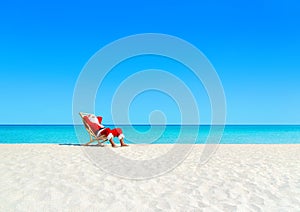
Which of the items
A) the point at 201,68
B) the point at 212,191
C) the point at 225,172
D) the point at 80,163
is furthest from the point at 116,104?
the point at 212,191

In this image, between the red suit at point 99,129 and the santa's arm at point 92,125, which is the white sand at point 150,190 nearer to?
the red suit at point 99,129

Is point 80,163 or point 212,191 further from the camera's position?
point 80,163

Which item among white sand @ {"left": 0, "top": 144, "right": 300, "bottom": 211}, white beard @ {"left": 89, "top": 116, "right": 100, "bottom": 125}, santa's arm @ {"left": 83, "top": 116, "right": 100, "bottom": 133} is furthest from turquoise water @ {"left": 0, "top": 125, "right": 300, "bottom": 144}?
white sand @ {"left": 0, "top": 144, "right": 300, "bottom": 211}

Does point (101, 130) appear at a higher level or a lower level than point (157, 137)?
higher

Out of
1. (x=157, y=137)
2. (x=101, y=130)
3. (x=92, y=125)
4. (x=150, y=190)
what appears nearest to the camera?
(x=150, y=190)

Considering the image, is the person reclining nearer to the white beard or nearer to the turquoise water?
the white beard

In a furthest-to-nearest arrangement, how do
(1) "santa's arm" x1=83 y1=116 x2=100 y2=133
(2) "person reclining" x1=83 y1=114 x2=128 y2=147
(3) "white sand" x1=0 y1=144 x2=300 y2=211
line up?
(1) "santa's arm" x1=83 y1=116 x2=100 y2=133 → (2) "person reclining" x1=83 y1=114 x2=128 y2=147 → (3) "white sand" x1=0 y1=144 x2=300 y2=211

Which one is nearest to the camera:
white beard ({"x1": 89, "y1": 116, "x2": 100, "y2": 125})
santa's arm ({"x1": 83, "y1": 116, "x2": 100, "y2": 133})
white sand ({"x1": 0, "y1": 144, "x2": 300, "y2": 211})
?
white sand ({"x1": 0, "y1": 144, "x2": 300, "y2": 211})

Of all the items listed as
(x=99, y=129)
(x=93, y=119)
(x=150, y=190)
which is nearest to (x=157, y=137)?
(x=93, y=119)

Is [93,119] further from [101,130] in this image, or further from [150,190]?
[150,190]

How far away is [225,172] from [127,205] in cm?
235

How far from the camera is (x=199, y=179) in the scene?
165 inches

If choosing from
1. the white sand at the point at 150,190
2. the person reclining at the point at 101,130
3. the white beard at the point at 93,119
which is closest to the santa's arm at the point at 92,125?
the person reclining at the point at 101,130

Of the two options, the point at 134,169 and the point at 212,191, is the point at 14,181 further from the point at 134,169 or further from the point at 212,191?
the point at 212,191
